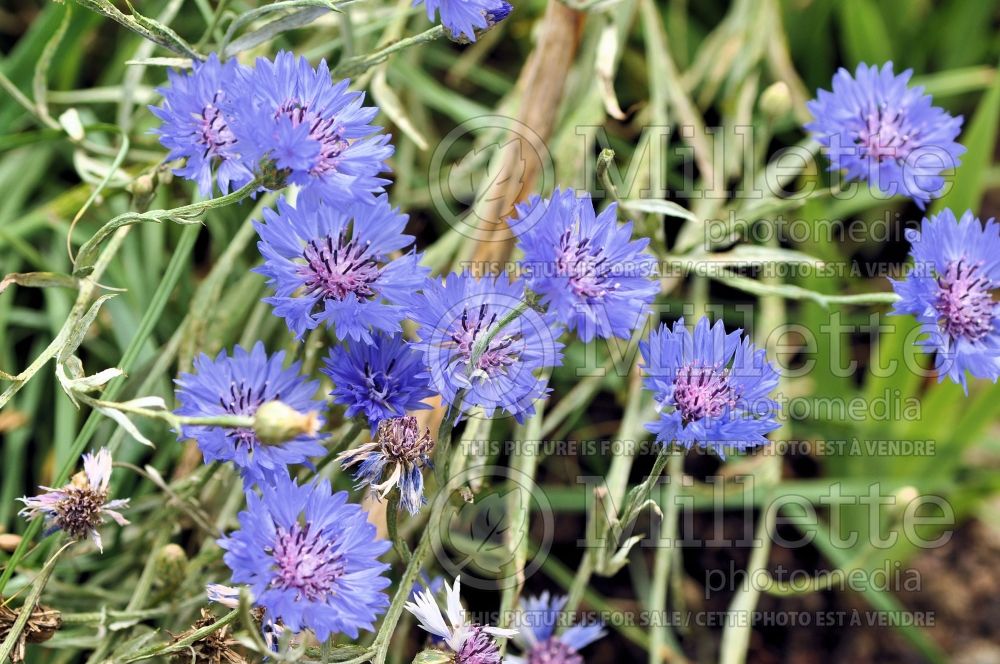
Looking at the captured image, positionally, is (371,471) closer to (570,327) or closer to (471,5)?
(570,327)

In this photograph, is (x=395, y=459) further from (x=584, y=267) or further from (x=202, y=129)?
(x=202, y=129)

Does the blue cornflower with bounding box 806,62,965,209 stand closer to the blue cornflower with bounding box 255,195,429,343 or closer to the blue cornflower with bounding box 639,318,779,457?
the blue cornflower with bounding box 639,318,779,457

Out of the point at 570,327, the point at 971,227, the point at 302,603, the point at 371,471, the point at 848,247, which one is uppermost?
the point at 848,247

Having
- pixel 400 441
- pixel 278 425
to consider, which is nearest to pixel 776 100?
pixel 400 441

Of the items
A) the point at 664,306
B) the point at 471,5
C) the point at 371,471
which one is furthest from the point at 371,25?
the point at 371,471

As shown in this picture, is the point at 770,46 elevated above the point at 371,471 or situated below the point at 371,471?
above

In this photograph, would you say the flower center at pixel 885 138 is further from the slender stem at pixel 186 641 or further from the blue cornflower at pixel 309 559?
the slender stem at pixel 186 641

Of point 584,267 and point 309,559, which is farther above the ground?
point 584,267
